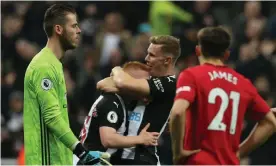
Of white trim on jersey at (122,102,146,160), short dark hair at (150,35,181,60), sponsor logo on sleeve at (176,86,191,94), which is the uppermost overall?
short dark hair at (150,35,181,60)

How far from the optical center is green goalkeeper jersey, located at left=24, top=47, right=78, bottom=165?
730 cm

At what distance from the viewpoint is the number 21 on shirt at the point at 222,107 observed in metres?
6.62

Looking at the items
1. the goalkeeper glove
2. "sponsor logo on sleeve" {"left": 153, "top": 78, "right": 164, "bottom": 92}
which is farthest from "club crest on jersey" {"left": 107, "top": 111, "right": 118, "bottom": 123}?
the goalkeeper glove

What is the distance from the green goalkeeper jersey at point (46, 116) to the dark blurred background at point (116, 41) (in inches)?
180

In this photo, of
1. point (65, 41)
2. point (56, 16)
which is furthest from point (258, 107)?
point (56, 16)

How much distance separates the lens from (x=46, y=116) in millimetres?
7301

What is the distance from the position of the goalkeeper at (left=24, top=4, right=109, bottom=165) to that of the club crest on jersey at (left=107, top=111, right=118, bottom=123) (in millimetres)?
490

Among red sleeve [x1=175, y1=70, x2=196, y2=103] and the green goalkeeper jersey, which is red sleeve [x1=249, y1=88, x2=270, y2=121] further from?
the green goalkeeper jersey

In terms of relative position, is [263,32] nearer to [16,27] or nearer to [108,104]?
[16,27]

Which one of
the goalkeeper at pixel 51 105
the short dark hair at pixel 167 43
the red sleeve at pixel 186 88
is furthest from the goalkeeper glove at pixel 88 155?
the short dark hair at pixel 167 43

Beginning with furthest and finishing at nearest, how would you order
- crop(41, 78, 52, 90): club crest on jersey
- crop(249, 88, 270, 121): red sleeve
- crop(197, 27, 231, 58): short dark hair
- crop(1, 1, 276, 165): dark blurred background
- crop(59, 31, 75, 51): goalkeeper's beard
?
crop(1, 1, 276, 165): dark blurred background
crop(59, 31, 75, 51): goalkeeper's beard
crop(41, 78, 52, 90): club crest on jersey
crop(249, 88, 270, 121): red sleeve
crop(197, 27, 231, 58): short dark hair

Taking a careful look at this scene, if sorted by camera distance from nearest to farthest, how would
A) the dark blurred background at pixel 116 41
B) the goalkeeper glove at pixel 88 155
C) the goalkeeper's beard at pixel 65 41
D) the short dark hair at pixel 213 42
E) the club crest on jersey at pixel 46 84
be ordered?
the short dark hair at pixel 213 42 → the goalkeeper glove at pixel 88 155 → the club crest on jersey at pixel 46 84 → the goalkeeper's beard at pixel 65 41 → the dark blurred background at pixel 116 41

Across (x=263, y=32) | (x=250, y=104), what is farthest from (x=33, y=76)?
(x=263, y=32)

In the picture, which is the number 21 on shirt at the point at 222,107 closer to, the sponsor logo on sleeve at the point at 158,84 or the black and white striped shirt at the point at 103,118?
the sponsor logo on sleeve at the point at 158,84
